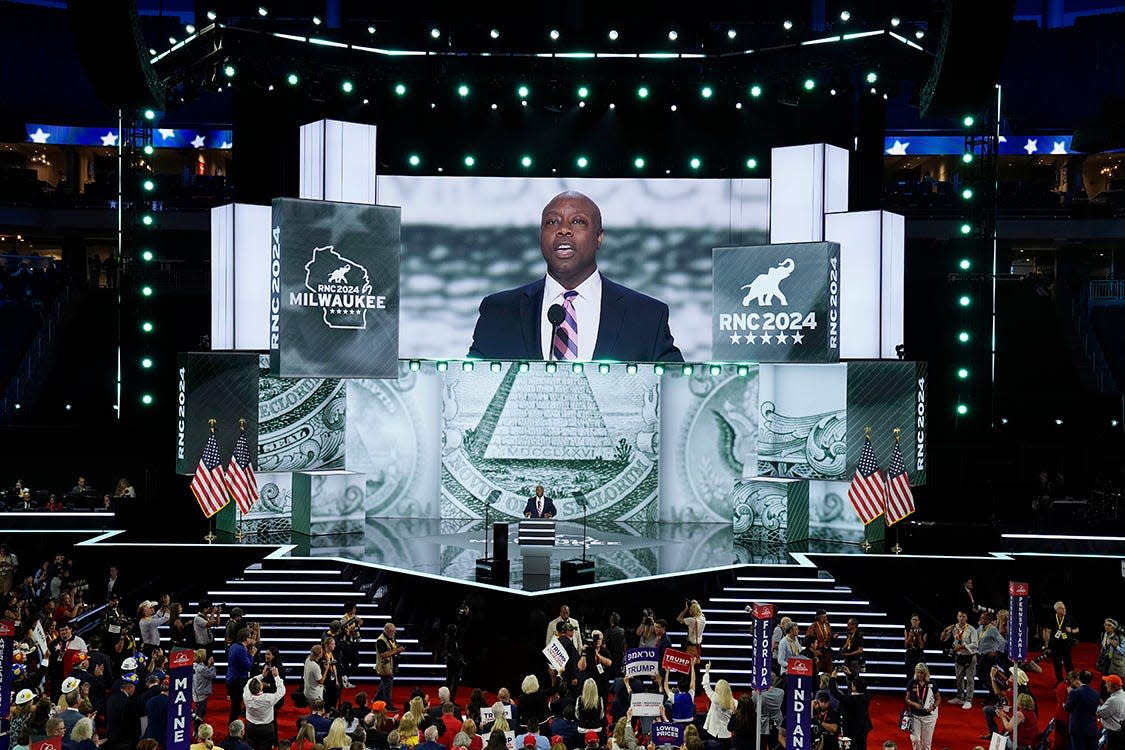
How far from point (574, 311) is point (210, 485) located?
8273 millimetres

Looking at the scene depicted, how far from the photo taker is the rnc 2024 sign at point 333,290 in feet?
79.1

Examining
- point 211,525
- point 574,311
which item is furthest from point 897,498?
point 211,525

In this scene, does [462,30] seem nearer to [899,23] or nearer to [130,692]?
[899,23]

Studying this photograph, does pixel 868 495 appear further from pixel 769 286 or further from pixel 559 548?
pixel 559 548

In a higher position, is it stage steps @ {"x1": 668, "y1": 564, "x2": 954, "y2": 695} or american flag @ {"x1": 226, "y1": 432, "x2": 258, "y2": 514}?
american flag @ {"x1": 226, "y1": 432, "x2": 258, "y2": 514}

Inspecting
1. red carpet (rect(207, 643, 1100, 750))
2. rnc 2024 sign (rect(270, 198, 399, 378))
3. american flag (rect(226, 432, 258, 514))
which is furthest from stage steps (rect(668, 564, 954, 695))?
american flag (rect(226, 432, 258, 514))

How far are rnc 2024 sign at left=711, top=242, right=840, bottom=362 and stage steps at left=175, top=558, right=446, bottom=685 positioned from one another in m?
8.59

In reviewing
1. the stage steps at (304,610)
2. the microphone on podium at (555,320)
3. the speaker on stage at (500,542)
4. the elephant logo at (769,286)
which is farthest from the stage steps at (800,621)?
the microphone on podium at (555,320)

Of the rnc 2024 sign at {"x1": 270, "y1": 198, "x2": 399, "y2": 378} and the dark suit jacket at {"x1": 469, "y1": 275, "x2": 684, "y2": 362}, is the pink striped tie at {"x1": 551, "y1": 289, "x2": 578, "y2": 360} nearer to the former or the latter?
the dark suit jacket at {"x1": 469, "y1": 275, "x2": 684, "y2": 362}

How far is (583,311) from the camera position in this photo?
92.3 ft

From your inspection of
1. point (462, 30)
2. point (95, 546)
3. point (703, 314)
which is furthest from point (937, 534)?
point (95, 546)

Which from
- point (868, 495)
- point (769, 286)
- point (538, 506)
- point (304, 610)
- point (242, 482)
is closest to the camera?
point (304, 610)

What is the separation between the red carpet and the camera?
17656 mm

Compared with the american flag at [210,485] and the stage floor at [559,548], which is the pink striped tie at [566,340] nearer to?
the stage floor at [559,548]
